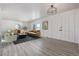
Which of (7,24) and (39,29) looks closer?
(7,24)

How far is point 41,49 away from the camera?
8.81 ft

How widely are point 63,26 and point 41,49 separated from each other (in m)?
0.81

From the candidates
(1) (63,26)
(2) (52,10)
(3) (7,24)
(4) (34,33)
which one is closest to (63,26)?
(1) (63,26)

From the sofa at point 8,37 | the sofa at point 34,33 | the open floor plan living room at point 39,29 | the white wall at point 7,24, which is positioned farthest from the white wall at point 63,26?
the sofa at point 8,37

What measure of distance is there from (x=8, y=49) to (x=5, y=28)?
504 millimetres

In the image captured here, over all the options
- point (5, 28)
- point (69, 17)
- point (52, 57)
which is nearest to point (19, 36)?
point (5, 28)

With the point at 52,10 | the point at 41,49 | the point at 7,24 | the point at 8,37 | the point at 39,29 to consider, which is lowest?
the point at 41,49

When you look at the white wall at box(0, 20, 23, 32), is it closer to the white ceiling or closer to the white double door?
the white ceiling

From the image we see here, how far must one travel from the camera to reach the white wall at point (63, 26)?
9.12 feet

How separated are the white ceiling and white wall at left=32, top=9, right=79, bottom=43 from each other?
0.49ft

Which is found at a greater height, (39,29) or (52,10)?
(52,10)

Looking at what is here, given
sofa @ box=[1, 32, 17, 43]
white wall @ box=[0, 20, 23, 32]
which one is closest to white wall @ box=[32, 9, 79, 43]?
white wall @ box=[0, 20, 23, 32]

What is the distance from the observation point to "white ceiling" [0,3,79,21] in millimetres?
2605

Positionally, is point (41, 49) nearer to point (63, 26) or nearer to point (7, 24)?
point (63, 26)
